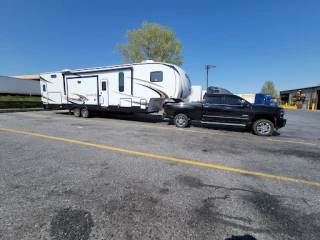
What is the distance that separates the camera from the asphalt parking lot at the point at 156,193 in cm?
212

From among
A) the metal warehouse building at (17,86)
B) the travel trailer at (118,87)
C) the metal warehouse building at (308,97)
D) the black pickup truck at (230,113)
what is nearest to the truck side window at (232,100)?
the black pickup truck at (230,113)

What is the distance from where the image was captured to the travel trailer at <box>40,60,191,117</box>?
939cm

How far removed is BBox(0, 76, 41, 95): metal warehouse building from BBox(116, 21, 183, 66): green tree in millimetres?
16951

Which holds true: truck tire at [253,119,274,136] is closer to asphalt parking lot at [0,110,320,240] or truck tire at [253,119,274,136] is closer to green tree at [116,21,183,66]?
asphalt parking lot at [0,110,320,240]

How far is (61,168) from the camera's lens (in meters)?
3.78

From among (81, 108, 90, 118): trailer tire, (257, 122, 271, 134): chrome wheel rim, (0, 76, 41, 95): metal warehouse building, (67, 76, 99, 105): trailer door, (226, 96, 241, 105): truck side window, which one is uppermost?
(0, 76, 41, 95): metal warehouse building

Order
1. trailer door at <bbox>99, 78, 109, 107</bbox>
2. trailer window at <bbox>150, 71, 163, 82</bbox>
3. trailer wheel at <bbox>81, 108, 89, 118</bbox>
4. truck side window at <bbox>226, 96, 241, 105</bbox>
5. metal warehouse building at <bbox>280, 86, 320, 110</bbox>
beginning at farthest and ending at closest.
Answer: metal warehouse building at <bbox>280, 86, 320, 110</bbox>
trailer wheel at <bbox>81, 108, 89, 118</bbox>
trailer door at <bbox>99, 78, 109, 107</bbox>
trailer window at <bbox>150, 71, 163, 82</bbox>
truck side window at <bbox>226, 96, 241, 105</bbox>

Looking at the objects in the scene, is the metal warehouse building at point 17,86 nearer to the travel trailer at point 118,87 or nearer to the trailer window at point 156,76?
the travel trailer at point 118,87

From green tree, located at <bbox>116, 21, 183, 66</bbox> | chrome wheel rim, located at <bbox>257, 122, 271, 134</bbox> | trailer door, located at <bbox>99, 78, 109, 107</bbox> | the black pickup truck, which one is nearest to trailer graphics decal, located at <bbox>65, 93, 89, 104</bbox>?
trailer door, located at <bbox>99, 78, 109, 107</bbox>

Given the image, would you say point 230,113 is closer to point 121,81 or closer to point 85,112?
point 121,81

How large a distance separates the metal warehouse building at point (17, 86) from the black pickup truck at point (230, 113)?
28776 mm

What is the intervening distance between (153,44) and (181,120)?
21598 millimetres

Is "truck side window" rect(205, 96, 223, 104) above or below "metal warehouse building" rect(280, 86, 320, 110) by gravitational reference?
below

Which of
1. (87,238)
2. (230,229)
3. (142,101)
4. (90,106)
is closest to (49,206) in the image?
(87,238)
